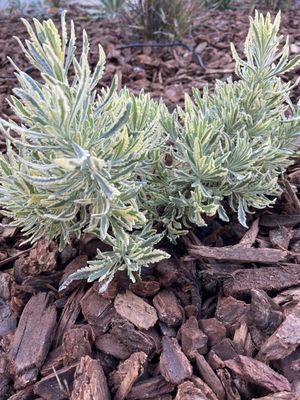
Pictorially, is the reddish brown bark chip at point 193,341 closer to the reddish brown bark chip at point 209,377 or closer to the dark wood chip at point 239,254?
the reddish brown bark chip at point 209,377

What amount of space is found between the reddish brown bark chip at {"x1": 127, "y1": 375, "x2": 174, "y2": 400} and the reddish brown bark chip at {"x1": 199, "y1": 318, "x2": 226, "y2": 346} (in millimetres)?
192

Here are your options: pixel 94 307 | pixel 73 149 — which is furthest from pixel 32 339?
pixel 73 149

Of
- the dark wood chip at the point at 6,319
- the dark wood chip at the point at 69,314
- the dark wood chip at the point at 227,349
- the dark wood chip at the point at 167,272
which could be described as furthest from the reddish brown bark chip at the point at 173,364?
the dark wood chip at the point at 6,319

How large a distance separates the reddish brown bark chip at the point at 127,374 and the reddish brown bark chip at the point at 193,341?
135 millimetres

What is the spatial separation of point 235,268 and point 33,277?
71 cm

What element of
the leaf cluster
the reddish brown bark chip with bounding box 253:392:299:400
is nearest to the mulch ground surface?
the reddish brown bark chip with bounding box 253:392:299:400

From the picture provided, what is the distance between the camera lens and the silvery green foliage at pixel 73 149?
4.12ft

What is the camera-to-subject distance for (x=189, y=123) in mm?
1609

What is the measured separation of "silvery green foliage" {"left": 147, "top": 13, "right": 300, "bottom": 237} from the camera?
1605 mm

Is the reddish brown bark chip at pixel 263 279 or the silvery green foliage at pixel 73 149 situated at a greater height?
the silvery green foliage at pixel 73 149

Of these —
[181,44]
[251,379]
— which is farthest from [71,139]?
[181,44]

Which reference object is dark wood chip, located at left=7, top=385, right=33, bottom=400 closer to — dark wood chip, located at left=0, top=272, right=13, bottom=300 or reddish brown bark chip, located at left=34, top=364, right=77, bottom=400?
reddish brown bark chip, located at left=34, top=364, right=77, bottom=400

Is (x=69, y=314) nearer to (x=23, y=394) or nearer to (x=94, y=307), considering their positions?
(x=94, y=307)

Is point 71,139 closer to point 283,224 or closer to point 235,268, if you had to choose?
point 235,268
